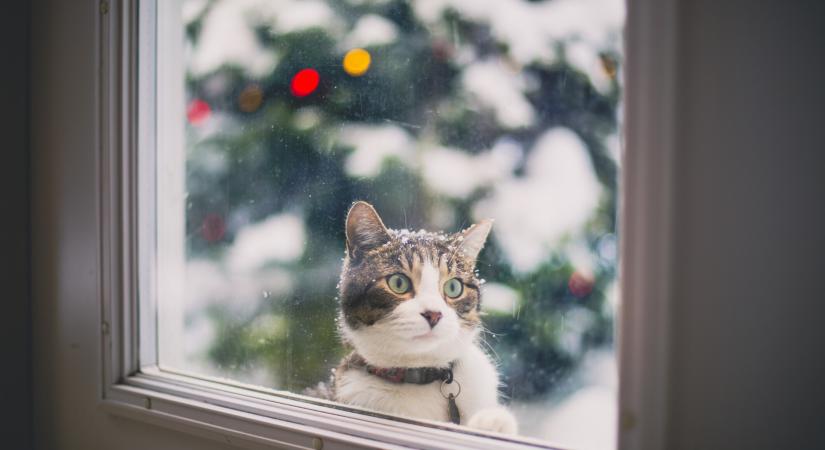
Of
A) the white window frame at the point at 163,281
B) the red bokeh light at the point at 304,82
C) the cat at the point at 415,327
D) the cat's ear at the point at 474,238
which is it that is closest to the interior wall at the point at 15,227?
the white window frame at the point at 163,281

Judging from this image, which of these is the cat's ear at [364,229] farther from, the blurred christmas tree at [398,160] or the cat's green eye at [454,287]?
the cat's green eye at [454,287]

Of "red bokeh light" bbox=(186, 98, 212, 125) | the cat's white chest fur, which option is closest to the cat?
the cat's white chest fur

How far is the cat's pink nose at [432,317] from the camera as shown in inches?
29.7

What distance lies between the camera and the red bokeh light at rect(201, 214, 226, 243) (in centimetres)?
102

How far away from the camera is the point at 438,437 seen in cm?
69

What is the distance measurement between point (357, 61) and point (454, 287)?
46cm

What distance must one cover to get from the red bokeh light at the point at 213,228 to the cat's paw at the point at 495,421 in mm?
655

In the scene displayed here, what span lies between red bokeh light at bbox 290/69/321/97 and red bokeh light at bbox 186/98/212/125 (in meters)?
0.24

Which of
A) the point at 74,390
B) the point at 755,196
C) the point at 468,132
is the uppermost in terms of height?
the point at 468,132

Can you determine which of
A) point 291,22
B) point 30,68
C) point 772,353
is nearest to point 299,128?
point 291,22

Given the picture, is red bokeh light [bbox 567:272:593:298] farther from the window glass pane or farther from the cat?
the cat

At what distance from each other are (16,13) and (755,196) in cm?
141

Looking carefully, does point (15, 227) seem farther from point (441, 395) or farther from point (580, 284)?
point (580, 284)

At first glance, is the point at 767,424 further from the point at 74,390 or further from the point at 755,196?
the point at 74,390
